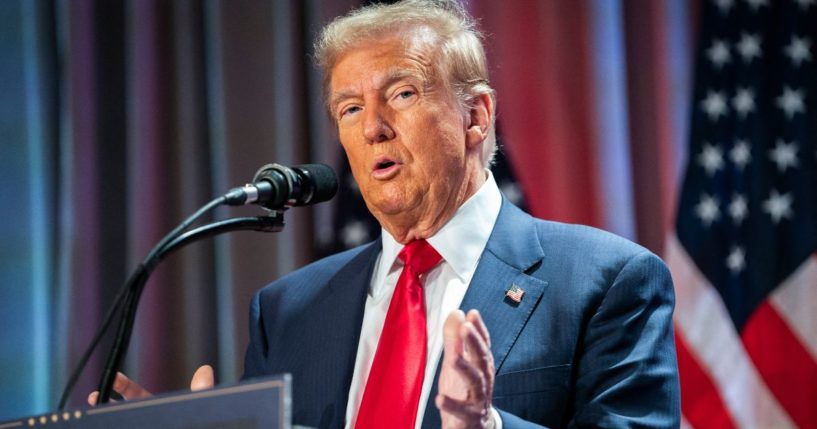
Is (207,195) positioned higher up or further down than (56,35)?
further down

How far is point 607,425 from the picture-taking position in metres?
1.88

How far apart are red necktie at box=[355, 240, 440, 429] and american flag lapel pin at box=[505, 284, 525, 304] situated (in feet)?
0.63

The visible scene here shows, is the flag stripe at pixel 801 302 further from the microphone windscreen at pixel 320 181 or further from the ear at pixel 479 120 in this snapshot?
the microphone windscreen at pixel 320 181

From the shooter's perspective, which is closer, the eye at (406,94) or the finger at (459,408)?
the finger at (459,408)

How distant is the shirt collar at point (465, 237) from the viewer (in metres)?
2.25

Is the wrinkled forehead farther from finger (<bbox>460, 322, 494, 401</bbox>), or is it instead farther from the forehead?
finger (<bbox>460, 322, 494, 401</bbox>)

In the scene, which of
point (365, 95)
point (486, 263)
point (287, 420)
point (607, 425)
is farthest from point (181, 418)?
point (365, 95)

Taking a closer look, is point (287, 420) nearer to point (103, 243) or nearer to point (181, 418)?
point (181, 418)

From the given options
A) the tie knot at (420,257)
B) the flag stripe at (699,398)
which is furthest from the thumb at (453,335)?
the flag stripe at (699,398)

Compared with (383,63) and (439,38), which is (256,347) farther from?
(439,38)

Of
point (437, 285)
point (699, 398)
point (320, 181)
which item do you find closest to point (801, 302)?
point (699, 398)

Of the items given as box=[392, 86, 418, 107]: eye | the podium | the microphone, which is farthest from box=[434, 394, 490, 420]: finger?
box=[392, 86, 418, 107]: eye

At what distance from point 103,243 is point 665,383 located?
2264 mm

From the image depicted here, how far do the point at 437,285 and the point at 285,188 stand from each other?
23.9 inches
